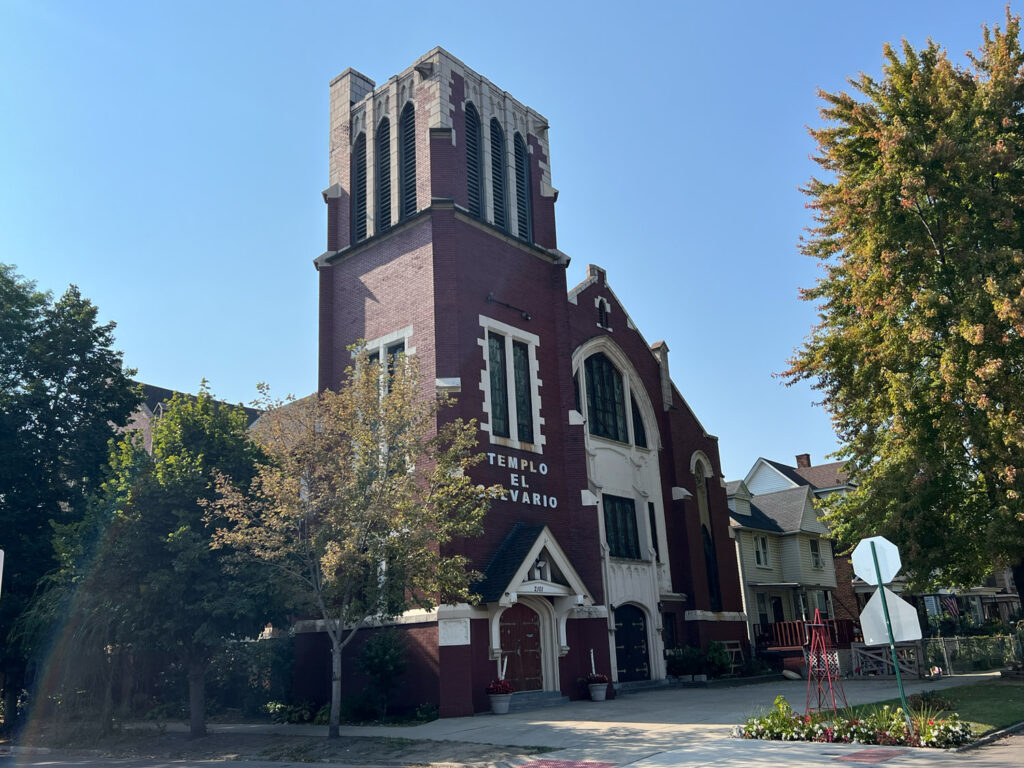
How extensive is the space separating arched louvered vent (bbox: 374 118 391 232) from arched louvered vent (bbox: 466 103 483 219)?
8.69ft

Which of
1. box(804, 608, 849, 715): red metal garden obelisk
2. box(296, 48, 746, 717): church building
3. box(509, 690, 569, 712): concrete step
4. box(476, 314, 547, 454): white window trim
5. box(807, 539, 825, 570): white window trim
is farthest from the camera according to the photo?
box(807, 539, 825, 570): white window trim

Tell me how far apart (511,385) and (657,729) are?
37.6 ft

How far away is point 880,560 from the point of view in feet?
43.3

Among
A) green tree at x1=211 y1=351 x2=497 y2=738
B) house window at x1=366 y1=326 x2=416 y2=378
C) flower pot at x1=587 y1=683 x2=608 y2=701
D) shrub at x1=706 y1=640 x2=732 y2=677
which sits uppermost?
house window at x1=366 y1=326 x2=416 y2=378

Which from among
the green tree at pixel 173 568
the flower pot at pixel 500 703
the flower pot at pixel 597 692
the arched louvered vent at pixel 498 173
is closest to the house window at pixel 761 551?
the flower pot at pixel 597 692

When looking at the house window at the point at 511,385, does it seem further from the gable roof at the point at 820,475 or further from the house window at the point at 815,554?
the gable roof at the point at 820,475

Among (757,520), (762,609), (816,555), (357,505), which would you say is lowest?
(762,609)

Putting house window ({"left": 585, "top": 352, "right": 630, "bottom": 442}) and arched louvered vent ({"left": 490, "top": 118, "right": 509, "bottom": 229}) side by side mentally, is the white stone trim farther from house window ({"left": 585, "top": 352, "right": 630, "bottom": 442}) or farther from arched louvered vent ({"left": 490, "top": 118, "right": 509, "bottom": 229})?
arched louvered vent ({"left": 490, "top": 118, "right": 509, "bottom": 229})

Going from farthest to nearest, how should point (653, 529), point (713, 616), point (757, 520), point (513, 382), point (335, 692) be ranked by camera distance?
Answer: point (757, 520) → point (713, 616) → point (653, 529) → point (513, 382) → point (335, 692)

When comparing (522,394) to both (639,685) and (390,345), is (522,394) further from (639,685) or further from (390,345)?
(639,685)

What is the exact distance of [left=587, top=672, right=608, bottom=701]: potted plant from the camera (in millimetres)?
23812

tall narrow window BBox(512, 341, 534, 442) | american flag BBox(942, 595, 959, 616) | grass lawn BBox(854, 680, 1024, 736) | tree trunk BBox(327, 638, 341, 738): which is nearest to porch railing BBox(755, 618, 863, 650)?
grass lawn BBox(854, 680, 1024, 736)

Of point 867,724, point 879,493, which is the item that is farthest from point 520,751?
point 879,493

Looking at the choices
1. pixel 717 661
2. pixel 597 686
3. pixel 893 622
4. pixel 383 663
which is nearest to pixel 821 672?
pixel 893 622
